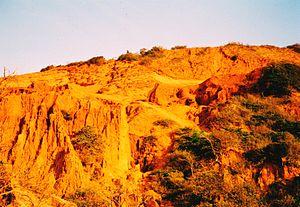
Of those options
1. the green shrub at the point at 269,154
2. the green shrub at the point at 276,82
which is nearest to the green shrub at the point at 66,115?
the green shrub at the point at 269,154

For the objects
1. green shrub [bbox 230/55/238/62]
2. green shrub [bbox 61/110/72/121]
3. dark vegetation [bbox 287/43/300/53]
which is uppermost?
dark vegetation [bbox 287/43/300/53]

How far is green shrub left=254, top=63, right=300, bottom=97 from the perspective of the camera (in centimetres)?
2762

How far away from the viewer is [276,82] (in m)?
27.7

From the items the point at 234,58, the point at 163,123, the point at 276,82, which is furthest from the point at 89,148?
the point at 234,58

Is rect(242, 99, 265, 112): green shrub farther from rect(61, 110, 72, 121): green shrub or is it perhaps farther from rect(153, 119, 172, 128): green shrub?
rect(61, 110, 72, 121): green shrub

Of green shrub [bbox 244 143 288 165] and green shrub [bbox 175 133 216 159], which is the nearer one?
green shrub [bbox 244 143 288 165]

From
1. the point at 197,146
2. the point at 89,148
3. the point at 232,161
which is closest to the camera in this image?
the point at 89,148

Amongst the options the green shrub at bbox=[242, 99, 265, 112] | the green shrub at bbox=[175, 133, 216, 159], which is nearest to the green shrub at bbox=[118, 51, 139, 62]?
the green shrub at bbox=[242, 99, 265, 112]

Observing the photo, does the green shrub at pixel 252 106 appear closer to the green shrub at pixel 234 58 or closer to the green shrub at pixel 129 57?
the green shrub at pixel 234 58

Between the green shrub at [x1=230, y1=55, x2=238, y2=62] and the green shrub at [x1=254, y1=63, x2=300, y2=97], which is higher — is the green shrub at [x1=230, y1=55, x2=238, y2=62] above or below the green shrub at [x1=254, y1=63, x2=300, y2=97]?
above

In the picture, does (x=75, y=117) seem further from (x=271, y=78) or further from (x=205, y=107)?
(x=271, y=78)

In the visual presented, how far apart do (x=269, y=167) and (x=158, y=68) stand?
18.9 metres

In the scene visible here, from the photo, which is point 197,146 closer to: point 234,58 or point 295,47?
point 234,58

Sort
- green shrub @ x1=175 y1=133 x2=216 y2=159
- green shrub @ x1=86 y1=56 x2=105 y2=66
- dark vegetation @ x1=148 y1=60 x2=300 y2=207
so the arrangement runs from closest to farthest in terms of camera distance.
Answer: dark vegetation @ x1=148 y1=60 x2=300 y2=207, green shrub @ x1=175 y1=133 x2=216 y2=159, green shrub @ x1=86 y1=56 x2=105 y2=66
